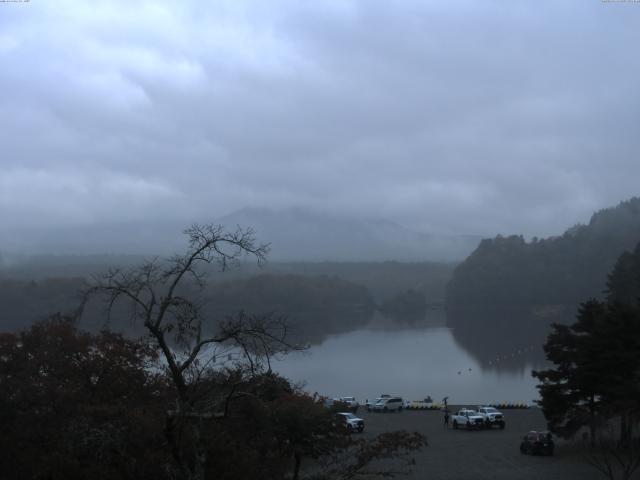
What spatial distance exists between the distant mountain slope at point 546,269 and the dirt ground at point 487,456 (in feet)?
231

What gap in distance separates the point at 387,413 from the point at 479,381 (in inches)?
455

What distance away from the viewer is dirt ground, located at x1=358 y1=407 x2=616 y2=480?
13352 millimetres

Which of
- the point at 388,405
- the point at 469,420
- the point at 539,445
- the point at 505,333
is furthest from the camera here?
the point at 505,333

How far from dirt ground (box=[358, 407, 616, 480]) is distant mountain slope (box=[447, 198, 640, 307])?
231 ft

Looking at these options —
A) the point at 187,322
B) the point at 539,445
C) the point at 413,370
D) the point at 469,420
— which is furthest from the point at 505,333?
the point at 187,322

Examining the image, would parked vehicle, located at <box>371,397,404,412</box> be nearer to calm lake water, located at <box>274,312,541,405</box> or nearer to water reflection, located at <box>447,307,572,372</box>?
calm lake water, located at <box>274,312,541,405</box>

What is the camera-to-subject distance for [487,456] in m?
15.3

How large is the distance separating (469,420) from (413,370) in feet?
59.4

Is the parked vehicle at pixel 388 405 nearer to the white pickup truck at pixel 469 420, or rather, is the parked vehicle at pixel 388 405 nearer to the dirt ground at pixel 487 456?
the dirt ground at pixel 487 456

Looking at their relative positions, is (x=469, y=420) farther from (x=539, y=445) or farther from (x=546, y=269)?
(x=546, y=269)

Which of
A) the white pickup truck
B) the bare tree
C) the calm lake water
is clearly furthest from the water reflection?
the bare tree

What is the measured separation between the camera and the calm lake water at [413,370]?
98.8 ft

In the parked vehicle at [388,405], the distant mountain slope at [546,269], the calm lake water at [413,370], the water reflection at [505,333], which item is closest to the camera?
the parked vehicle at [388,405]

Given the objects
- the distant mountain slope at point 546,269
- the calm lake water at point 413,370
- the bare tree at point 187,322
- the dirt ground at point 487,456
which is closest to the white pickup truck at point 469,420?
the dirt ground at point 487,456
